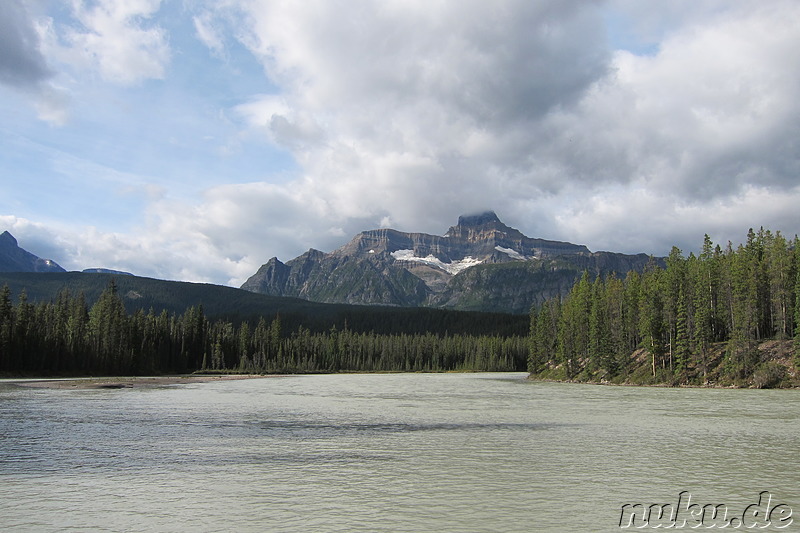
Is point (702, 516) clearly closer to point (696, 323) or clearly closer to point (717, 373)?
point (717, 373)

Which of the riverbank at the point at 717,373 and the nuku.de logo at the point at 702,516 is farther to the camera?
the riverbank at the point at 717,373

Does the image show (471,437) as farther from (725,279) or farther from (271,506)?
(725,279)

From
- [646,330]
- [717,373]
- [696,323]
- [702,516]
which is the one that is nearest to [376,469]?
[702,516]

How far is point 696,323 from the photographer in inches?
4582

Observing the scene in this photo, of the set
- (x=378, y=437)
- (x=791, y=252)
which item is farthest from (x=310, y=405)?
(x=791, y=252)

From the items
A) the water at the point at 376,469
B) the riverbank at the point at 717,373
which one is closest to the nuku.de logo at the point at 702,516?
the water at the point at 376,469

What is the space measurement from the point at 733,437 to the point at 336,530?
1302 inches

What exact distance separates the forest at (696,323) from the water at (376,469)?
60.4 metres

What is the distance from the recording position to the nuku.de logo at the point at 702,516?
64.2ft

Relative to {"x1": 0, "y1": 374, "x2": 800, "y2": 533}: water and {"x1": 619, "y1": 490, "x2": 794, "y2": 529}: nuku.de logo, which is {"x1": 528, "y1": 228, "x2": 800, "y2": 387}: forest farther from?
{"x1": 619, "y1": 490, "x2": 794, "y2": 529}: nuku.de logo

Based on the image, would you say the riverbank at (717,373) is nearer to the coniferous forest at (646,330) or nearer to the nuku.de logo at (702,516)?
the coniferous forest at (646,330)

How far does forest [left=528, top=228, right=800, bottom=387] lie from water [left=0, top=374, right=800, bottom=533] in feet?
198

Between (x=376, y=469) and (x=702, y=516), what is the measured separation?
1466cm

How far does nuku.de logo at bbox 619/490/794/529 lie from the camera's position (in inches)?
771
